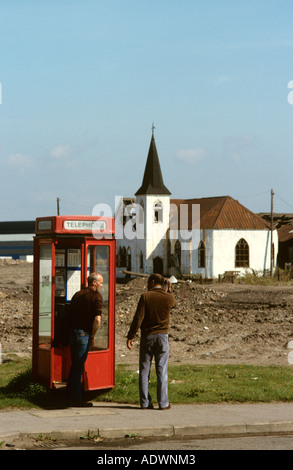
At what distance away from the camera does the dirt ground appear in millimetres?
22212

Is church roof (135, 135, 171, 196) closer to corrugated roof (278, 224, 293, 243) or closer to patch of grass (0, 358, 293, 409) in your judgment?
corrugated roof (278, 224, 293, 243)

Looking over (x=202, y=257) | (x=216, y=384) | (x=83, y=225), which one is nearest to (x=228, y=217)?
(x=202, y=257)

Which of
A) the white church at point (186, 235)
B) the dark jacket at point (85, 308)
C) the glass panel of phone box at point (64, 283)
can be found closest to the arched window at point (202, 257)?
the white church at point (186, 235)

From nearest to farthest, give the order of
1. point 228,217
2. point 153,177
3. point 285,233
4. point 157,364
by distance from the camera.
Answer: point 157,364 < point 228,217 < point 153,177 < point 285,233

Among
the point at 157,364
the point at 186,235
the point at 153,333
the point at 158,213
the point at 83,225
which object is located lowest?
the point at 157,364

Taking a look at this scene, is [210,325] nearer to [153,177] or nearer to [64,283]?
[64,283]

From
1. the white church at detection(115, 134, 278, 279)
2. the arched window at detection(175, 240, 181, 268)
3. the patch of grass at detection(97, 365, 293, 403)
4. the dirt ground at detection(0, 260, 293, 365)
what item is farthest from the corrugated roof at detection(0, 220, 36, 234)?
the patch of grass at detection(97, 365, 293, 403)

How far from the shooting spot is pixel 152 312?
12148mm

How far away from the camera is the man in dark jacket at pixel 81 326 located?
1220 centimetres

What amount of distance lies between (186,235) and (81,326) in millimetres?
57068

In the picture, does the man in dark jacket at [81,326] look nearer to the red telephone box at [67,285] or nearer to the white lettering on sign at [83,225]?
the red telephone box at [67,285]

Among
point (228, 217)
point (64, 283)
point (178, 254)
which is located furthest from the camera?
point (178, 254)

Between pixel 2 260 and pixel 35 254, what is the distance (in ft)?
237
